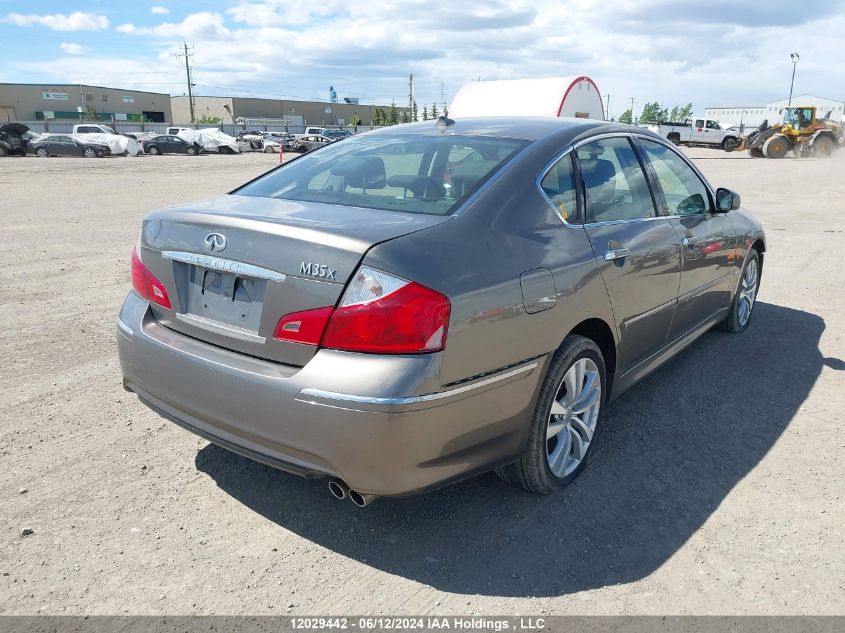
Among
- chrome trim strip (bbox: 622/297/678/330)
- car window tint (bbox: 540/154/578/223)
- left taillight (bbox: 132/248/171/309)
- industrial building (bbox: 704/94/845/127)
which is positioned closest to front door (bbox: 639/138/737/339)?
chrome trim strip (bbox: 622/297/678/330)

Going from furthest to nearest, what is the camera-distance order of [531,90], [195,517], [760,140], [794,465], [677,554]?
1. [760,140]
2. [531,90]
3. [794,465]
4. [195,517]
5. [677,554]

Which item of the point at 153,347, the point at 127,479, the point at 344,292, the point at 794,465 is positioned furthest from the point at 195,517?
the point at 794,465

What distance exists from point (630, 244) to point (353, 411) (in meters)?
1.87

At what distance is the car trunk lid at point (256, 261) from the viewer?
2.43m

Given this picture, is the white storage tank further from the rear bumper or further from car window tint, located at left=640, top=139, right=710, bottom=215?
the rear bumper

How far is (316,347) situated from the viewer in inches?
95.5

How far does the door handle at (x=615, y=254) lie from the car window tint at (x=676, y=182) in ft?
2.67

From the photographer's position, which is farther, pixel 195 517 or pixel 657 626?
pixel 195 517

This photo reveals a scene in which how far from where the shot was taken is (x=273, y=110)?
103 m

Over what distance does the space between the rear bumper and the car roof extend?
1286 millimetres

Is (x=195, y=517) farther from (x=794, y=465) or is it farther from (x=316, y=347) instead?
(x=794, y=465)

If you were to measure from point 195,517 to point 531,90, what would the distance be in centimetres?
1832

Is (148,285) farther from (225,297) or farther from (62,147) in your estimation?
(62,147)

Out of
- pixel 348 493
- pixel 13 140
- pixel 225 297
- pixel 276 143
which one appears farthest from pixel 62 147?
pixel 348 493
